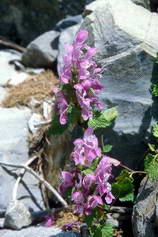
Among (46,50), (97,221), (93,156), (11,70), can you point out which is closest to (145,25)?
(93,156)

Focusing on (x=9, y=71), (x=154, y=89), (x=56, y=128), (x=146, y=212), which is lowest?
(x=146, y=212)

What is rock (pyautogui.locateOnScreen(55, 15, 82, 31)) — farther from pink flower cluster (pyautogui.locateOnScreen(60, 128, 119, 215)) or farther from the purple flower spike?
pink flower cluster (pyautogui.locateOnScreen(60, 128, 119, 215))

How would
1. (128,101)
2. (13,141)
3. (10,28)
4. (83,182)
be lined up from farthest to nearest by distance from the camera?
(10,28) → (13,141) → (128,101) → (83,182)

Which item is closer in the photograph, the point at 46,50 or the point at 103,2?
the point at 103,2

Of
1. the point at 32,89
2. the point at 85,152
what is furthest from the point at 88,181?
the point at 32,89

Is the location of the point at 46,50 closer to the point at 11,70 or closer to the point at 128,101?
the point at 11,70

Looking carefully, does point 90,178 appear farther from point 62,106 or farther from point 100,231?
point 62,106

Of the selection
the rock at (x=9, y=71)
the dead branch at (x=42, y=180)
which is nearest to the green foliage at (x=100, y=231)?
the dead branch at (x=42, y=180)
